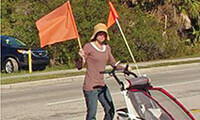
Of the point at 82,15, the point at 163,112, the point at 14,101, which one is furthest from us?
the point at 82,15

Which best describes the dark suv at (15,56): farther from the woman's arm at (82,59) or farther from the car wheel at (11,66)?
the woman's arm at (82,59)

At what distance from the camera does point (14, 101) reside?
12.0m

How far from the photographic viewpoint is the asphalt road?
976 centimetres

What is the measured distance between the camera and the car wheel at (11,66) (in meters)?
19.0

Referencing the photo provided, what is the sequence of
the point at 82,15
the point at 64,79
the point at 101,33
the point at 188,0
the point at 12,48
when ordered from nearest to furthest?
1. the point at 101,33
2. the point at 64,79
3. the point at 12,48
4. the point at 82,15
5. the point at 188,0

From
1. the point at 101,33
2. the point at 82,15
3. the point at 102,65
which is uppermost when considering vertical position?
the point at 82,15

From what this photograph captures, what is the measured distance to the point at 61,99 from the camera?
12.0 metres

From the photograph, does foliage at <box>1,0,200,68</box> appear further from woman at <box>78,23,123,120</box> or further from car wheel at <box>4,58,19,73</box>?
woman at <box>78,23,123,120</box>

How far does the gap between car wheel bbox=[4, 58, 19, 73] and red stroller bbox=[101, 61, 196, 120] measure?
1383cm

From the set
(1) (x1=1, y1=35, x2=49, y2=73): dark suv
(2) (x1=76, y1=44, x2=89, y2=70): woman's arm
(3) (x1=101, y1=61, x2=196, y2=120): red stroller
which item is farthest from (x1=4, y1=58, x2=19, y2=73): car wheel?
(3) (x1=101, y1=61, x2=196, y2=120): red stroller

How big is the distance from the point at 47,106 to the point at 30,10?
12.0 m

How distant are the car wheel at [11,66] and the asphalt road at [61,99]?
344cm

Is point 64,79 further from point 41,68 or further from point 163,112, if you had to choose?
point 163,112

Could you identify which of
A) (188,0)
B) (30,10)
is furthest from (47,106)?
(188,0)
